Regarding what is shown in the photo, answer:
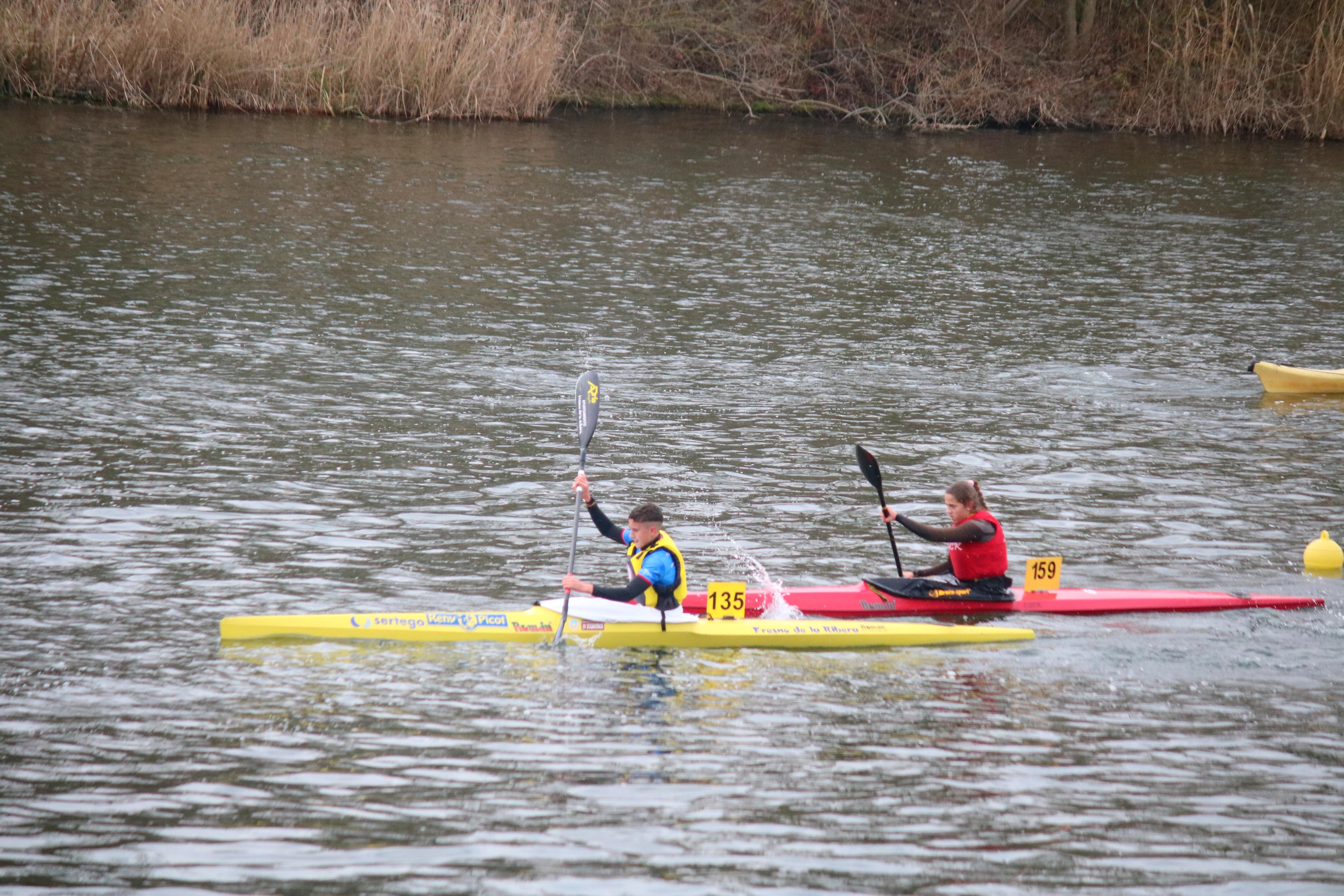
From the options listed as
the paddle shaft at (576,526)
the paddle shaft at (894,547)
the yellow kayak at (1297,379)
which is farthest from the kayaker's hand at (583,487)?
the yellow kayak at (1297,379)

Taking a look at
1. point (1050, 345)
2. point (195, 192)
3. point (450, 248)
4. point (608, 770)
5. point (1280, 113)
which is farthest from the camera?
point (1280, 113)

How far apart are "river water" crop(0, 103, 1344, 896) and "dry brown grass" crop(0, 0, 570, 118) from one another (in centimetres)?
297

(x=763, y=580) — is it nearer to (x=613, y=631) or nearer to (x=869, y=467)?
(x=869, y=467)

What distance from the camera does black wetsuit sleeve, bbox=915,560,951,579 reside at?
988 cm

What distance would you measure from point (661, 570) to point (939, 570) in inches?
89.8

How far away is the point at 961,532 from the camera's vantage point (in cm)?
950

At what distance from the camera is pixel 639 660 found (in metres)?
8.55

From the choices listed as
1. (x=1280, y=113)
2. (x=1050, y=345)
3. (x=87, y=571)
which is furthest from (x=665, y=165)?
(x=87, y=571)

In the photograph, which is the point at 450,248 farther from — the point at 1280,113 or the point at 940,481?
the point at 1280,113

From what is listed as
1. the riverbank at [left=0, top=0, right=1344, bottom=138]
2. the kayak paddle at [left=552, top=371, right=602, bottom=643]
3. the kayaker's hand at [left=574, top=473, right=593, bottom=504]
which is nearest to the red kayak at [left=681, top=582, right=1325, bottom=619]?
the kayaker's hand at [left=574, top=473, right=593, bottom=504]

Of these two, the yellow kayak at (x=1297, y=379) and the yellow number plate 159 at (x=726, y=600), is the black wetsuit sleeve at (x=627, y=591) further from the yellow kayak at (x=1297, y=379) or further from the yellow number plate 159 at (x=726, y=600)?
the yellow kayak at (x=1297, y=379)

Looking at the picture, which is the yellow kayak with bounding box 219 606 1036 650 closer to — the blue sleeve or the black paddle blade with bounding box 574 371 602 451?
the blue sleeve

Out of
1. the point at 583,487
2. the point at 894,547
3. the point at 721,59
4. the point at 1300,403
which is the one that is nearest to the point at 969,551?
the point at 894,547

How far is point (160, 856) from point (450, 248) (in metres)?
15.6
